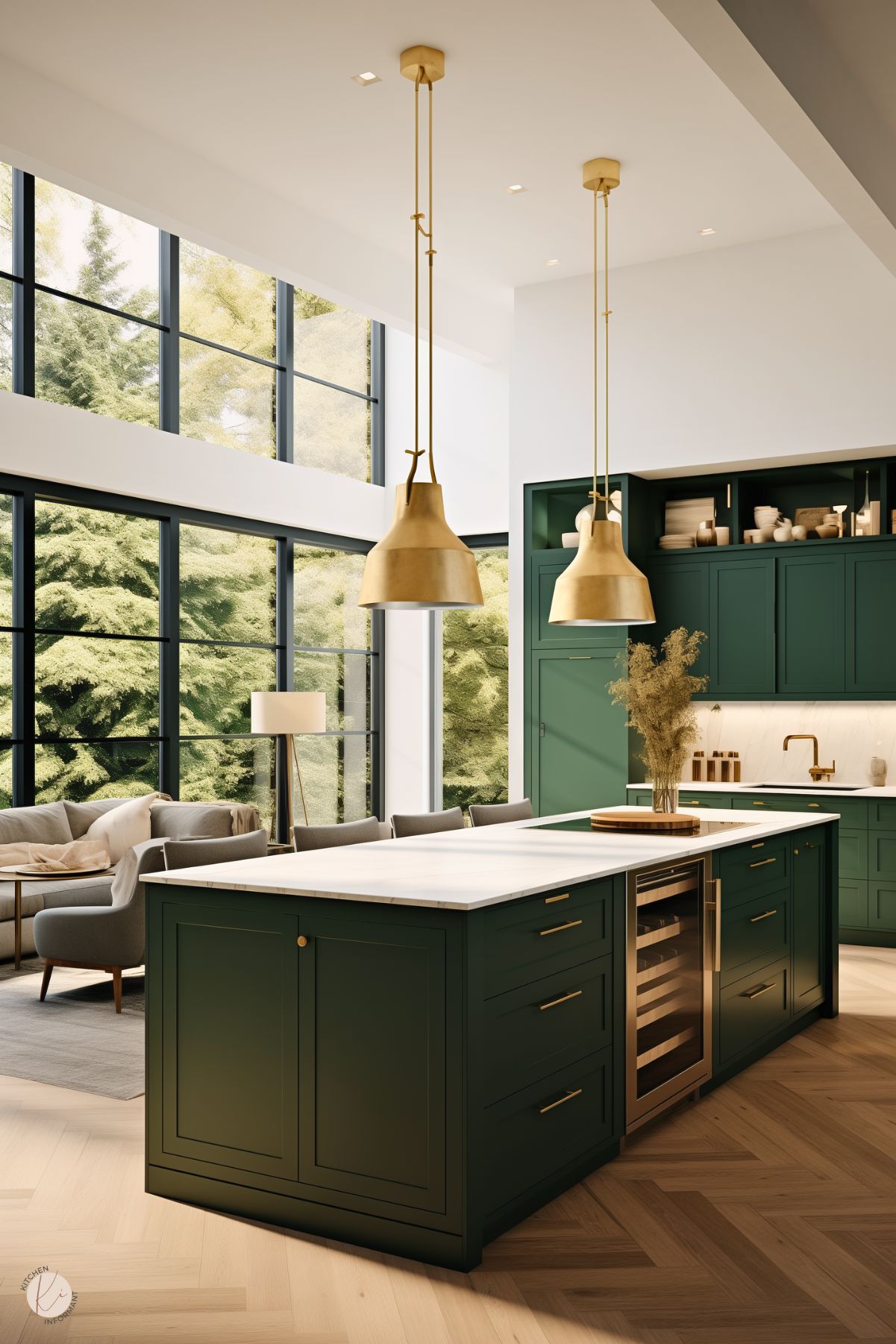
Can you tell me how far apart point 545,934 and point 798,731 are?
16.6 ft

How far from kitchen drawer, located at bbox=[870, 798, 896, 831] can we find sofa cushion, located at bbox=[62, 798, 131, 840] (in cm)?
458

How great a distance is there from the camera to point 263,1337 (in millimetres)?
2643

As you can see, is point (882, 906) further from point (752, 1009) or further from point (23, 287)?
point (23, 287)

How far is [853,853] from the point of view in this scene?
7.19 m

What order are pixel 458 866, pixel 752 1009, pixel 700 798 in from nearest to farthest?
pixel 458 866
pixel 752 1009
pixel 700 798

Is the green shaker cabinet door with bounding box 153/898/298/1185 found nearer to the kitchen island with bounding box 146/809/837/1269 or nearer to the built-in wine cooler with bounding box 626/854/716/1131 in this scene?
the kitchen island with bounding box 146/809/837/1269

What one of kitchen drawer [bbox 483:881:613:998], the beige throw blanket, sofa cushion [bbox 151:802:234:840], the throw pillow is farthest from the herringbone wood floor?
the throw pillow

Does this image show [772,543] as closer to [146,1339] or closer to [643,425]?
[643,425]

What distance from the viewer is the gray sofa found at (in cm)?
645

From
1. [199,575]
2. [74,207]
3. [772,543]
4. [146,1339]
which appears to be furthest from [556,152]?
[146,1339]

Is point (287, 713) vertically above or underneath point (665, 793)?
above

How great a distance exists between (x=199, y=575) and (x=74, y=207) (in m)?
2.72

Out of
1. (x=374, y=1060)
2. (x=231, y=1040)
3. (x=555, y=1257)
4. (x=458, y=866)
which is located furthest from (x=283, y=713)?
(x=555, y=1257)

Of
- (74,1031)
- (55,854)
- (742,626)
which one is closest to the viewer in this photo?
(74,1031)
